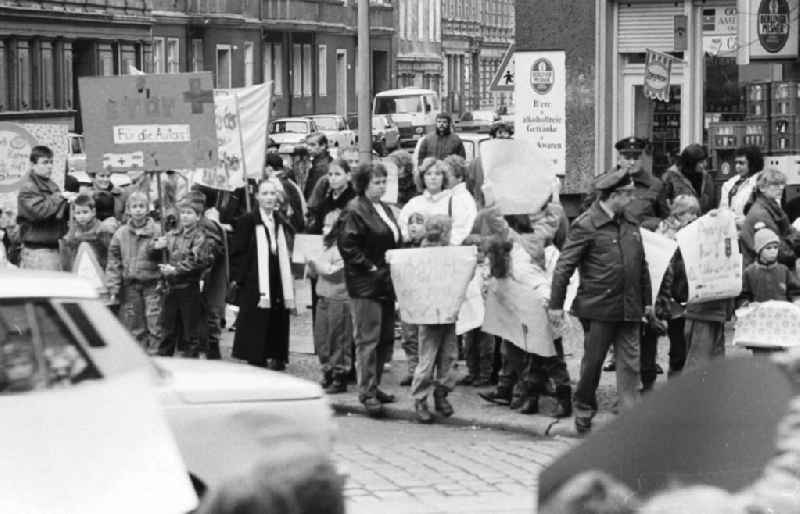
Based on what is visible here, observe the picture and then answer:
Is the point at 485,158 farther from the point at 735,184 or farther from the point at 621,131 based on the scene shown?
the point at 621,131

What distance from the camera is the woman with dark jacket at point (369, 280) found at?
12039mm

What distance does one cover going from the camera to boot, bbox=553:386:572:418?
A: 11.6 meters

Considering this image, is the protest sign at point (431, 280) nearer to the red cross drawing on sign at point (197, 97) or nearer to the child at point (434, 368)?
the child at point (434, 368)

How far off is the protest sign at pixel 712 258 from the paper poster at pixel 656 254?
0.65 feet

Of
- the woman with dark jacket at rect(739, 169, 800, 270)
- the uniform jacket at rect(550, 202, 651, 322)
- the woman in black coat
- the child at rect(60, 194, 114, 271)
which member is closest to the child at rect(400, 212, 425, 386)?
the woman in black coat

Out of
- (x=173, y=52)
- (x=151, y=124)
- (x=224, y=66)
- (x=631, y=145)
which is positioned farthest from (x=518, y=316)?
(x=224, y=66)

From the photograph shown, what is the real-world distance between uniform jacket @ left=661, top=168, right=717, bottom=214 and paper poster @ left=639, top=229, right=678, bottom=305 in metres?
3.44

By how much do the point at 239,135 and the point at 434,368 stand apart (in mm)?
5496

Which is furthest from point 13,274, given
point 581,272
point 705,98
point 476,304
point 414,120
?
point 414,120

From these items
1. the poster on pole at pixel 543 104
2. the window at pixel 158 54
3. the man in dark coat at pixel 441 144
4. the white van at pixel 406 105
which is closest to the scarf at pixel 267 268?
the poster on pole at pixel 543 104

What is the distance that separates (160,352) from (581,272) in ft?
13.6

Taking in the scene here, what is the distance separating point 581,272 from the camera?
11086 millimetres

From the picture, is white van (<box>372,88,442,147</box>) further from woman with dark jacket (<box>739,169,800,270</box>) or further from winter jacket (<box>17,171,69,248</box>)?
woman with dark jacket (<box>739,169,800,270</box>)

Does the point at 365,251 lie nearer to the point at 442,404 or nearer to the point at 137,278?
the point at 442,404
